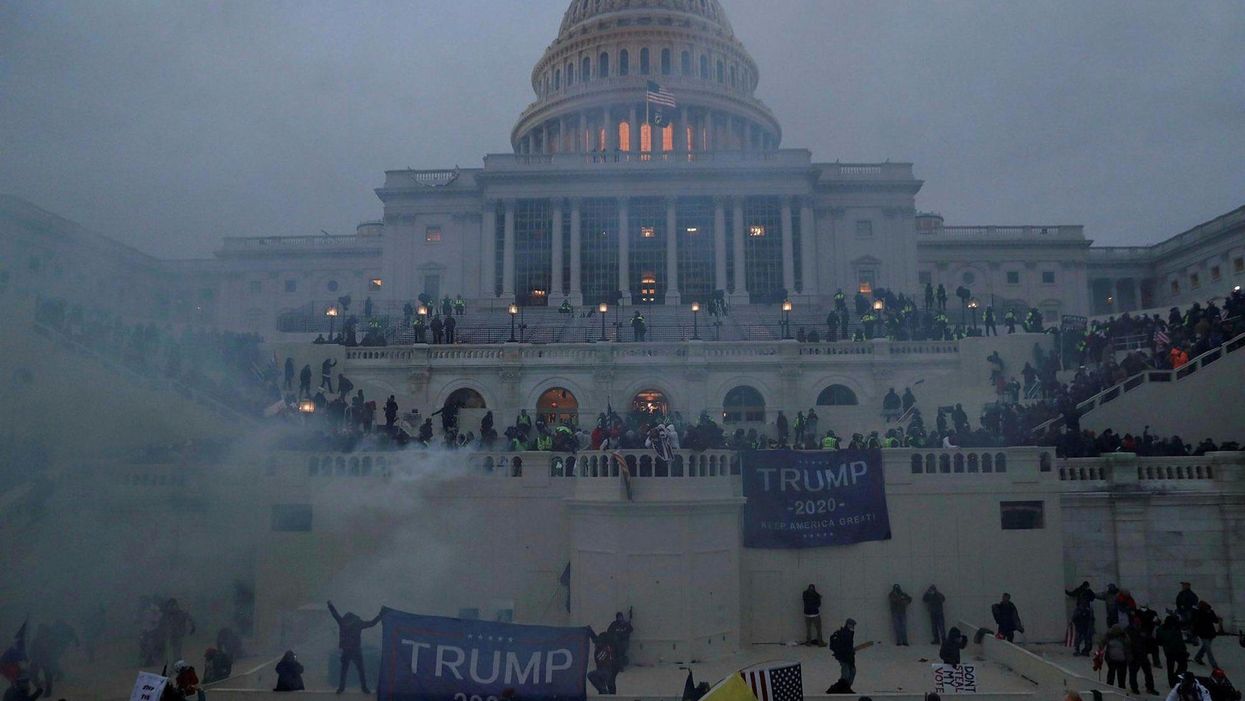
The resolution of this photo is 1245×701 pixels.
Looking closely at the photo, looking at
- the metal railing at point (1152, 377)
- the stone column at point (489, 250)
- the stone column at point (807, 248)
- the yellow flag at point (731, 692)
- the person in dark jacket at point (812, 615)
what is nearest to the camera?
the yellow flag at point (731, 692)

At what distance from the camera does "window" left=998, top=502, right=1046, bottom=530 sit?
20594 mm

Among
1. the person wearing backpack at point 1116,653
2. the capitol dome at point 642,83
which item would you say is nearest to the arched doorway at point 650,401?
the person wearing backpack at point 1116,653

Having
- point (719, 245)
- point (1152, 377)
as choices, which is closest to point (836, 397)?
point (1152, 377)

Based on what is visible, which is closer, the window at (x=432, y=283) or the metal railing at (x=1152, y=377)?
the metal railing at (x=1152, y=377)

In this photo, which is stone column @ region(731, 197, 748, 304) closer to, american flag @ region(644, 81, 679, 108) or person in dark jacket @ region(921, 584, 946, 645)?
american flag @ region(644, 81, 679, 108)

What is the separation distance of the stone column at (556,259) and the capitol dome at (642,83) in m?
18.9

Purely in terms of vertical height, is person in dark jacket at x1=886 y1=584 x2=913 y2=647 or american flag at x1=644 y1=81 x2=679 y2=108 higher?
american flag at x1=644 y1=81 x2=679 y2=108

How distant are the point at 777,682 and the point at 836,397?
85.4ft

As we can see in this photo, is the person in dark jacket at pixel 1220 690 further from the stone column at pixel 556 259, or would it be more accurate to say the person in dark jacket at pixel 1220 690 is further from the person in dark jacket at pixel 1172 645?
the stone column at pixel 556 259

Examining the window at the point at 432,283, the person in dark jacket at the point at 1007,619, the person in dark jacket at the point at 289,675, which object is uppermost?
the window at the point at 432,283

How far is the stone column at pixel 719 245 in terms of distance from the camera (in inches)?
2362

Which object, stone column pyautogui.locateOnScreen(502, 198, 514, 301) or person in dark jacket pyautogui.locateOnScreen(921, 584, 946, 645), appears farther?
stone column pyautogui.locateOnScreen(502, 198, 514, 301)

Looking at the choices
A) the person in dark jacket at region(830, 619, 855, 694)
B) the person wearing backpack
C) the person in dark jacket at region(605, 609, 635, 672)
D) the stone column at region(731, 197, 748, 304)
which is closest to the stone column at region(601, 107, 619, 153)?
the stone column at region(731, 197, 748, 304)

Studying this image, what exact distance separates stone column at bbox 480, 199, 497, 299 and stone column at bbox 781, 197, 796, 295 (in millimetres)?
18574
